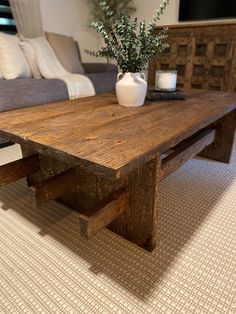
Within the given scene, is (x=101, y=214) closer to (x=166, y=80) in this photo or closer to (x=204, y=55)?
(x=166, y=80)

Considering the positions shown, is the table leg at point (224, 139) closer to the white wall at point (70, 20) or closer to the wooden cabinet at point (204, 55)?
the wooden cabinet at point (204, 55)

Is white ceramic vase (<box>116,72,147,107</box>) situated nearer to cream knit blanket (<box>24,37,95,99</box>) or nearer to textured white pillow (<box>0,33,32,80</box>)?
cream knit blanket (<box>24,37,95,99</box>)

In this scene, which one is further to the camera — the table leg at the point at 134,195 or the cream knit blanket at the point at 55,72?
the cream knit blanket at the point at 55,72

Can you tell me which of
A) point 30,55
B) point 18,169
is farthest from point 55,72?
point 18,169

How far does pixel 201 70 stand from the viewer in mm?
2697

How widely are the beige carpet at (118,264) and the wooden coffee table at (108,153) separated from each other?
0.30 feet

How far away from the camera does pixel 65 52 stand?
7.88 feet

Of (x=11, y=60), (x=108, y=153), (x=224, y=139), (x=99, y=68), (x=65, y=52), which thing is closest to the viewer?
(x=108, y=153)

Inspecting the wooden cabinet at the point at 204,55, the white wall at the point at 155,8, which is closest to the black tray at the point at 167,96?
the wooden cabinet at the point at 204,55

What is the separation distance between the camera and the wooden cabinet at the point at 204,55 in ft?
8.13

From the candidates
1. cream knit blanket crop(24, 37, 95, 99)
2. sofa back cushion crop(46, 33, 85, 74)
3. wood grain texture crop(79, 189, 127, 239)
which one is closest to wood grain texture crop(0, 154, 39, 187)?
wood grain texture crop(79, 189, 127, 239)

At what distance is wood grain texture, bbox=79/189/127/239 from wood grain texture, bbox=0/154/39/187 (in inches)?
17.0

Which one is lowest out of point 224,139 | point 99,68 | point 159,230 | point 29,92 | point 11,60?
point 159,230

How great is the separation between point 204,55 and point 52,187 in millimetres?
2506
